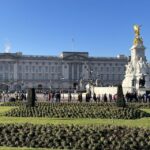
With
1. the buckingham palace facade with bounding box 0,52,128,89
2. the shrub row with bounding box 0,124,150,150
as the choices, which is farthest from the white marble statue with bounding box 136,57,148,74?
the buckingham palace facade with bounding box 0,52,128,89

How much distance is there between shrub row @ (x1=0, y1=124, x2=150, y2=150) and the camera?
1619 cm

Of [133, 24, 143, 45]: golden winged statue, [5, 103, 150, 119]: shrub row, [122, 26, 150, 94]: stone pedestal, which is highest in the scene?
[133, 24, 143, 45]: golden winged statue

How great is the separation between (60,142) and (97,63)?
528 ft

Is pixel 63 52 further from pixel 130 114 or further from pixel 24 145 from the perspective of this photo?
pixel 24 145

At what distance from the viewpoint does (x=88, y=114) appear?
28703 mm

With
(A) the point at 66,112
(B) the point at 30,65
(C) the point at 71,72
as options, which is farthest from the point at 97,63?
(A) the point at 66,112

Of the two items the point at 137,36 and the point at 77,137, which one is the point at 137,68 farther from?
the point at 77,137

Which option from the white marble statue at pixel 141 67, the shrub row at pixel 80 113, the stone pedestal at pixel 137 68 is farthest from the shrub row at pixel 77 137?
the white marble statue at pixel 141 67

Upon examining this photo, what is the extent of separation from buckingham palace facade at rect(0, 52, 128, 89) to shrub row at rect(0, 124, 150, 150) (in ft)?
506

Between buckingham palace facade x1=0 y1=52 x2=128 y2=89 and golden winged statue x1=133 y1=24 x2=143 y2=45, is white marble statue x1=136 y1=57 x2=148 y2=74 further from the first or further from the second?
buckingham palace facade x1=0 y1=52 x2=128 y2=89

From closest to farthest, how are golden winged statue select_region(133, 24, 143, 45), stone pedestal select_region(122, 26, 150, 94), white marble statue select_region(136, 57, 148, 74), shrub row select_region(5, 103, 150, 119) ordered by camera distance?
shrub row select_region(5, 103, 150, 119) < stone pedestal select_region(122, 26, 150, 94) < white marble statue select_region(136, 57, 148, 74) < golden winged statue select_region(133, 24, 143, 45)

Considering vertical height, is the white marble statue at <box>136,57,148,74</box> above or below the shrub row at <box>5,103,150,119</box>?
above

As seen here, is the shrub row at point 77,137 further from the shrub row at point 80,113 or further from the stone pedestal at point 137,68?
the stone pedestal at point 137,68

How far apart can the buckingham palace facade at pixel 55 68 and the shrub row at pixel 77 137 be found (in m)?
154
